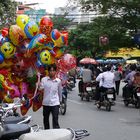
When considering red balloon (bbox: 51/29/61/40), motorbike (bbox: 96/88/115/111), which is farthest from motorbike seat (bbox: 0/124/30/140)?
motorbike (bbox: 96/88/115/111)

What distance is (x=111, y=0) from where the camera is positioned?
23.5m

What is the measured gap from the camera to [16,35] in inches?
459

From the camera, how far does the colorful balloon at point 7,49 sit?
11.7 metres

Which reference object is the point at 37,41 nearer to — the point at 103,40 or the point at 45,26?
the point at 45,26

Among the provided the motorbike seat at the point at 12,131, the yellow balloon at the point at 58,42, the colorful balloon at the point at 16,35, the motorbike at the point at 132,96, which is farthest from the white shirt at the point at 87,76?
the motorbike seat at the point at 12,131

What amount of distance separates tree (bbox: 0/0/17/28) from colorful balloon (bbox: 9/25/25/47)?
5.30 meters

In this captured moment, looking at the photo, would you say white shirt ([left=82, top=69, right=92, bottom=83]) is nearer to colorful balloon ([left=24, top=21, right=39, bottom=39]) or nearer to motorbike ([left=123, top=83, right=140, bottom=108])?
motorbike ([left=123, top=83, right=140, bottom=108])

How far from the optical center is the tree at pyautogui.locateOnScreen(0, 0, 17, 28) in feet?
56.5

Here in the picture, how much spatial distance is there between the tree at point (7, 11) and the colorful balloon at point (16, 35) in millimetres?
5302

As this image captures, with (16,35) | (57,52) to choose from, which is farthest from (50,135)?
(57,52)

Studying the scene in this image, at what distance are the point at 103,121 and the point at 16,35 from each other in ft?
13.5

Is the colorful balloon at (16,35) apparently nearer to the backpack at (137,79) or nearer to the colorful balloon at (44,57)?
the colorful balloon at (44,57)

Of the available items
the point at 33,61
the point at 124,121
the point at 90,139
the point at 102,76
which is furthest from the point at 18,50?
the point at 102,76

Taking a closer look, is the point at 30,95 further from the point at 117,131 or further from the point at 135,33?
the point at 135,33
